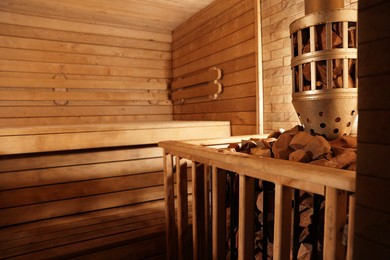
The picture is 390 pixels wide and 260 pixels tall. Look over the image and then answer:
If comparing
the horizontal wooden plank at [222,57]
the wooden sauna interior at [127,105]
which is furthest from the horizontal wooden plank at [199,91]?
the horizontal wooden plank at [222,57]

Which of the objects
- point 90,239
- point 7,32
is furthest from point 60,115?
point 90,239

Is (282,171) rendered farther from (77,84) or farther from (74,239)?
(77,84)

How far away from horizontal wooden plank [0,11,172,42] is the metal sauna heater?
11.9 feet

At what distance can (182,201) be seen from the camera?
186 cm

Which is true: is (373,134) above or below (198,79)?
below

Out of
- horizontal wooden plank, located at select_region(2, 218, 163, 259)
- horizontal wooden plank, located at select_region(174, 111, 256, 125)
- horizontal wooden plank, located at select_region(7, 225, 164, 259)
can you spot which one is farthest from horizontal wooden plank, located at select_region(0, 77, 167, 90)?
horizontal wooden plank, located at select_region(7, 225, 164, 259)

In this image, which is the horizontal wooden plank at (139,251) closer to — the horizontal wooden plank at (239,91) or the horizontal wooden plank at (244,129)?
the horizontal wooden plank at (244,129)

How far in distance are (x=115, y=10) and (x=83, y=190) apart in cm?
265

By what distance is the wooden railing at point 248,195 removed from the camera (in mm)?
922

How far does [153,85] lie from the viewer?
4961mm

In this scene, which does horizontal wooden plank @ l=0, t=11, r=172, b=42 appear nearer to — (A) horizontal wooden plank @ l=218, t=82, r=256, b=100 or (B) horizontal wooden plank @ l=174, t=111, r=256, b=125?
(B) horizontal wooden plank @ l=174, t=111, r=256, b=125

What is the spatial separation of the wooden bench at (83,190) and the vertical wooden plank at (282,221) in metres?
1.53

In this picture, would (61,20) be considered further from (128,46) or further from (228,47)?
(228,47)

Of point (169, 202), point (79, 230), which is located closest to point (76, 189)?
point (79, 230)
